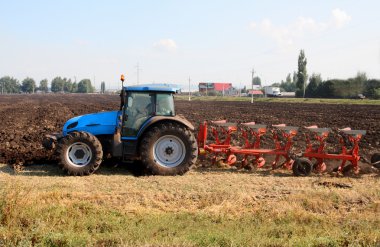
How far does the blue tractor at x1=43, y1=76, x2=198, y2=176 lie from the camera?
921 centimetres

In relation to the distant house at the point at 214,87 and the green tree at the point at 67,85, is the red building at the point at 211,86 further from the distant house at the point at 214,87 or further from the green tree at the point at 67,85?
the green tree at the point at 67,85

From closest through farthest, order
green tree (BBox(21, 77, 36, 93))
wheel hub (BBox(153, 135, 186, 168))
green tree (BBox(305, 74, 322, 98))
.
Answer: wheel hub (BBox(153, 135, 186, 168)), green tree (BBox(305, 74, 322, 98)), green tree (BBox(21, 77, 36, 93))

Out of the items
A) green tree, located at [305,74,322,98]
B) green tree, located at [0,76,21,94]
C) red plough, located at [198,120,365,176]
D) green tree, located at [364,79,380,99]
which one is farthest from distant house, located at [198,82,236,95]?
red plough, located at [198,120,365,176]

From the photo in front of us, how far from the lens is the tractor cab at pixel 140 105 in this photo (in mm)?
9516

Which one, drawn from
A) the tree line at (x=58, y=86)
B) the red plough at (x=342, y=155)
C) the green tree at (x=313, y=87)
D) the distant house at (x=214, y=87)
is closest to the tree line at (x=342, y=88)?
the green tree at (x=313, y=87)

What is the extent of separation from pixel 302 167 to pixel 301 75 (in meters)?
81.2

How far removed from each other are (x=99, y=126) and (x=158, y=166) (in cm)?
157

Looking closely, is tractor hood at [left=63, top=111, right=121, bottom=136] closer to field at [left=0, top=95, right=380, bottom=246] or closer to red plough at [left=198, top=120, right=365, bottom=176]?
field at [left=0, top=95, right=380, bottom=246]

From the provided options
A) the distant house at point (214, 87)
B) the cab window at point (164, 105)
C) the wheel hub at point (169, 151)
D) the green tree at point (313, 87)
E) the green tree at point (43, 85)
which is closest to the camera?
the wheel hub at point (169, 151)

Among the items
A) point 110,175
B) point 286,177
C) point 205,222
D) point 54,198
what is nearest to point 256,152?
point 286,177

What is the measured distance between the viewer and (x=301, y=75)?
87812 mm

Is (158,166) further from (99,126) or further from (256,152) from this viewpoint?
(256,152)

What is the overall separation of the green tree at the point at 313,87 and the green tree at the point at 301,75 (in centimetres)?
117

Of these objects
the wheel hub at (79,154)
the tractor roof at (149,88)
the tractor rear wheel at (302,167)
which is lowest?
the tractor rear wheel at (302,167)
